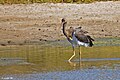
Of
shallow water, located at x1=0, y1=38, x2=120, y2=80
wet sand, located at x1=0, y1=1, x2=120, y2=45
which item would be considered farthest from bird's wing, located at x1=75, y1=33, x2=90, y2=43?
wet sand, located at x1=0, y1=1, x2=120, y2=45

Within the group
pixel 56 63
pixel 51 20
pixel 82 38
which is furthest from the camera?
pixel 51 20

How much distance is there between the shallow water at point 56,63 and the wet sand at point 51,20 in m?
2.36

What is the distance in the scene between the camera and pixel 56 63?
47.9ft

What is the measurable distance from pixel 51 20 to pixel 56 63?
1067 centimetres

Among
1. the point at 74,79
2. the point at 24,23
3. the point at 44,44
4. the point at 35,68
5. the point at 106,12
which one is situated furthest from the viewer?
the point at 106,12

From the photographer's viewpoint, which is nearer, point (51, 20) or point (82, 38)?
point (82, 38)

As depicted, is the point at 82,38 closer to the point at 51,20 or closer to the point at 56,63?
the point at 56,63

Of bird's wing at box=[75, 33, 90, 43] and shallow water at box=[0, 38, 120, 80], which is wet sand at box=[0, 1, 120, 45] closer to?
shallow water at box=[0, 38, 120, 80]

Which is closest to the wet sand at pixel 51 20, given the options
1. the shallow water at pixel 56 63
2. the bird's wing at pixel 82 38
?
the shallow water at pixel 56 63

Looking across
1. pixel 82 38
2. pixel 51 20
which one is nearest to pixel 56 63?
pixel 82 38

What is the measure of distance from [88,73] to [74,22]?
457 inches

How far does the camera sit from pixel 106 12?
91.3ft

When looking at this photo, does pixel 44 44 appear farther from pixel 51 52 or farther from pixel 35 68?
pixel 35 68

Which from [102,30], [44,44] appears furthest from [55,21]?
[44,44]
